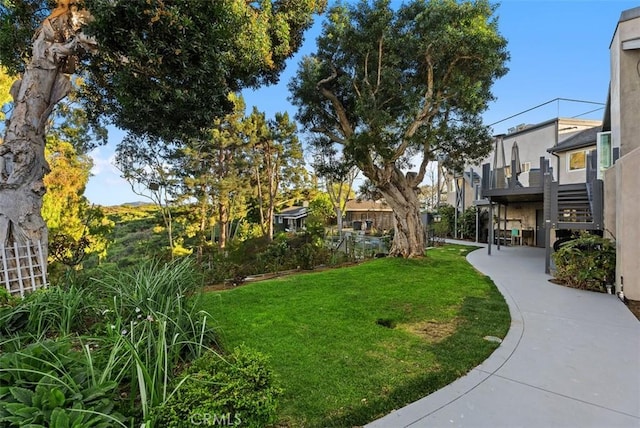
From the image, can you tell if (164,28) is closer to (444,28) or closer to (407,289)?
(407,289)

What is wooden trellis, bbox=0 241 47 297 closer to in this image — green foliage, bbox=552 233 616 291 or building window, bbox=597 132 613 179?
green foliage, bbox=552 233 616 291

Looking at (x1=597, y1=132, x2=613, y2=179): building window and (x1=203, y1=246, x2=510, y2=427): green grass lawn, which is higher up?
(x1=597, y1=132, x2=613, y2=179): building window

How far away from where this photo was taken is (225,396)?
1.77m

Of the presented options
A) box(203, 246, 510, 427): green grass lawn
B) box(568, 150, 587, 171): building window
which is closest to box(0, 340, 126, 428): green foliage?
box(203, 246, 510, 427): green grass lawn

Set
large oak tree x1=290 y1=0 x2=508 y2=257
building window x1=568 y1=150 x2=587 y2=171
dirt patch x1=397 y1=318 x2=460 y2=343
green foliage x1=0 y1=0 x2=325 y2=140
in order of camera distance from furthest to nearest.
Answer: building window x1=568 y1=150 x2=587 y2=171, large oak tree x1=290 y1=0 x2=508 y2=257, green foliage x1=0 y1=0 x2=325 y2=140, dirt patch x1=397 y1=318 x2=460 y2=343

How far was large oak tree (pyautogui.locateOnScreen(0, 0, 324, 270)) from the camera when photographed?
14.0 feet

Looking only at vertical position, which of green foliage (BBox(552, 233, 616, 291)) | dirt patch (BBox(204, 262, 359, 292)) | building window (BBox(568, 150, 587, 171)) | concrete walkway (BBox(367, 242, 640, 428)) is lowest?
dirt patch (BBox(204, 262, 359, 292))

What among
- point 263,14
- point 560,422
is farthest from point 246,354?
point 263,14

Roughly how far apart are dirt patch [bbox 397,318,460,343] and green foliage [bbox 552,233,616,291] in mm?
4024

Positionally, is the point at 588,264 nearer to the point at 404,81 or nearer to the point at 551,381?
the point at 551,381

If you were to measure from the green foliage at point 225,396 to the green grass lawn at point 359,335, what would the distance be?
561 millimetres

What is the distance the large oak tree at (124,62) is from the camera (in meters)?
4.28

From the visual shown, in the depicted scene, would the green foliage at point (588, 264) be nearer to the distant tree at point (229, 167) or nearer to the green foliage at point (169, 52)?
the green foliage at point (169, 52)

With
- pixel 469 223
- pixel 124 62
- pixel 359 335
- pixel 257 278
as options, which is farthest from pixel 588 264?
pixel 469 223
